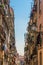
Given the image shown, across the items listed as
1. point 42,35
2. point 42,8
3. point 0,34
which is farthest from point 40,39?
point 0,34

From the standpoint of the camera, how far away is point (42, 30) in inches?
1665

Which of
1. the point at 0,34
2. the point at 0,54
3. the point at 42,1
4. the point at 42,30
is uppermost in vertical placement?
the point at 42,1

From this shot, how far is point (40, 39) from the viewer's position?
1695 inches

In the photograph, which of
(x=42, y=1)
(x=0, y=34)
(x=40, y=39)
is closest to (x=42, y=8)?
(x=42, y=1)

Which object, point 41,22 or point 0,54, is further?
point 0,54

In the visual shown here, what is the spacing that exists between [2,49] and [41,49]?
26.3 metres

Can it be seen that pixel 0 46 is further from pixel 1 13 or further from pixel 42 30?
pixel 42 30

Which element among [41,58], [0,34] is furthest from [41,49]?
[0,34]

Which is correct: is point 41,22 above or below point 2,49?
above

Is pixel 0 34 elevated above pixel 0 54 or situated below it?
above

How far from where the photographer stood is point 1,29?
2601 inches

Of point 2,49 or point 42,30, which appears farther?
point 2,49

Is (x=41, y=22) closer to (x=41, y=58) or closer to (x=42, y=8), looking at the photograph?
(x=42, y=8)

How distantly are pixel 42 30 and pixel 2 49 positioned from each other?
85.4 feet
